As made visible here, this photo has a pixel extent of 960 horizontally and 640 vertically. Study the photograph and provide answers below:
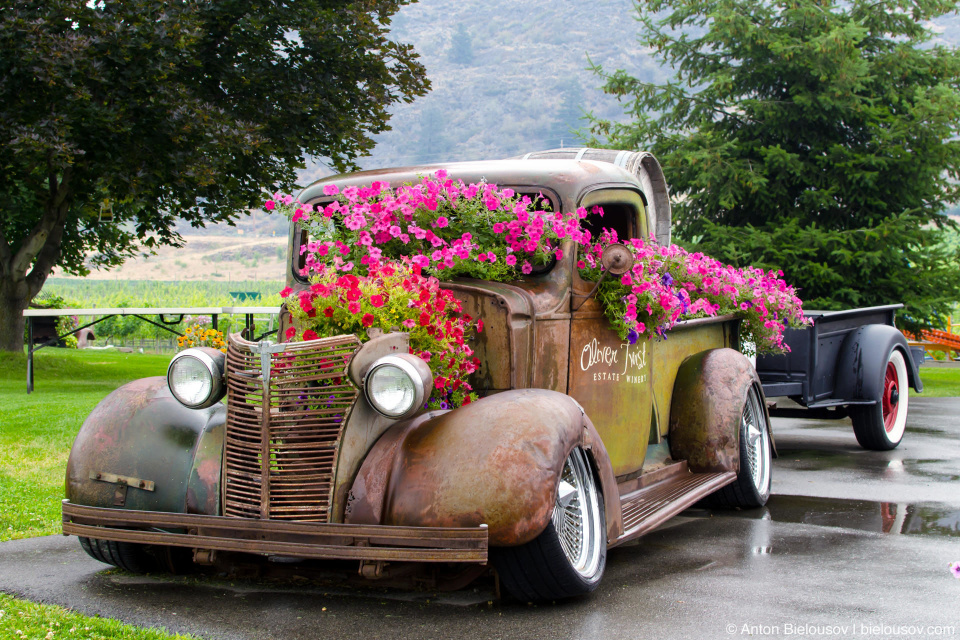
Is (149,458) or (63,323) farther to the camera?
(63,323)

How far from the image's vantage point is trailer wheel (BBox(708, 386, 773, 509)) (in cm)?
621

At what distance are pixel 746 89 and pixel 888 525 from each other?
15.2m

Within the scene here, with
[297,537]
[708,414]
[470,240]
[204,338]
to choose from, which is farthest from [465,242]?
[204,338]

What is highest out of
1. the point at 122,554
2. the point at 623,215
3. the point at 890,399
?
the point at 623,215

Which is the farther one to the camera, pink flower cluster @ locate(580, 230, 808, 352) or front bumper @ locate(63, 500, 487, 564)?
pink flower cluster @ locate(580, 230, 808, 352)

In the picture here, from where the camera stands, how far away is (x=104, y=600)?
13.5ft

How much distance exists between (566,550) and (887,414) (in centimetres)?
648

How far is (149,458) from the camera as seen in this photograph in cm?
428

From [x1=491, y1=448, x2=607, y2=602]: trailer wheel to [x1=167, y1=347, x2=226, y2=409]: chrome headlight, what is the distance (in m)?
1.47

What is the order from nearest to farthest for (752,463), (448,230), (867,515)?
(448,230)
(867,515)
(752,463)

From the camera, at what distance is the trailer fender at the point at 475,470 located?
3.63 metres

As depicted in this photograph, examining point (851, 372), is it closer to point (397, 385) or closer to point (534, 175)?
point (534, 175)

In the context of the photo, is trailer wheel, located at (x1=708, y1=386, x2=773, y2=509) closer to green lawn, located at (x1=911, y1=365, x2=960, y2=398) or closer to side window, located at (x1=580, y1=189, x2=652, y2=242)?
side window, located at (x1=580, y1=189, x2=652, y2=242)

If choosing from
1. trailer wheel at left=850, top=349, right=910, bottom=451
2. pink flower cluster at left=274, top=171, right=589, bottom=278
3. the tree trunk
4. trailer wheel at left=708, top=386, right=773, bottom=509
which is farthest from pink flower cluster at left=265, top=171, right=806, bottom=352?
the tree trunk
